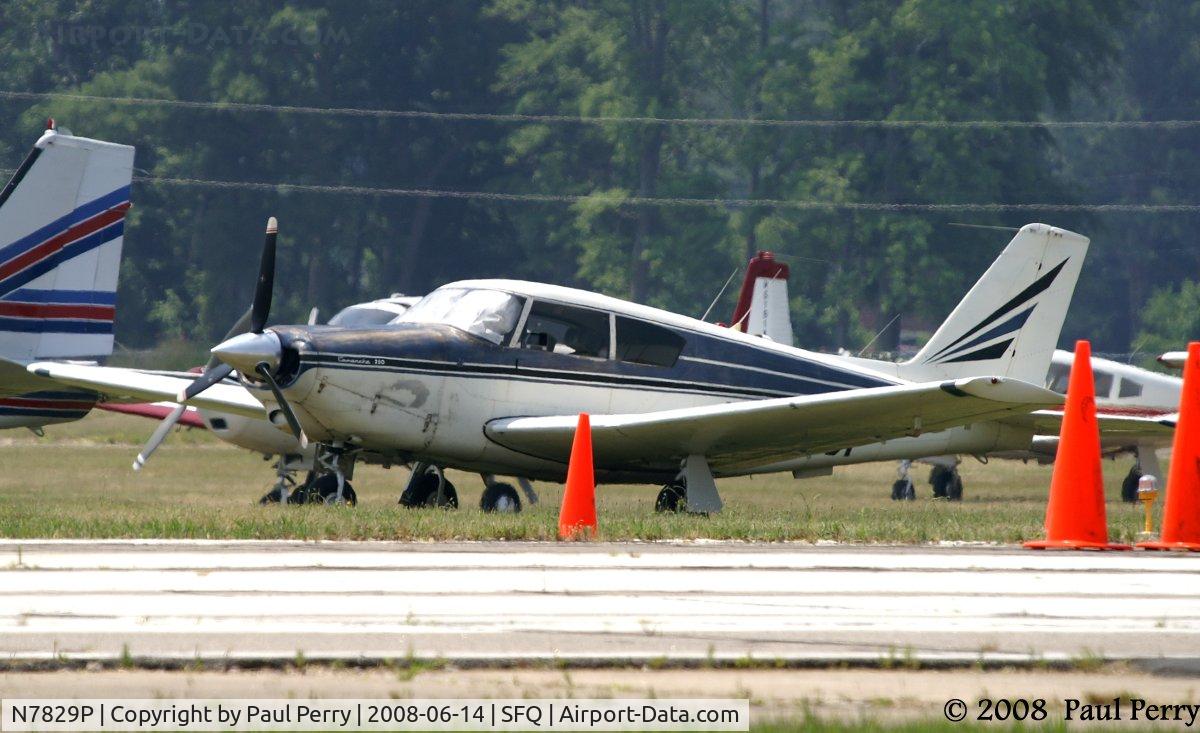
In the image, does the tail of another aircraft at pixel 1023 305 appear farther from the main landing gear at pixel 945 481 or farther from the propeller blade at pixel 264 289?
the propeller blade at pixel 264 289

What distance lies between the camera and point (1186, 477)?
9.98 metres

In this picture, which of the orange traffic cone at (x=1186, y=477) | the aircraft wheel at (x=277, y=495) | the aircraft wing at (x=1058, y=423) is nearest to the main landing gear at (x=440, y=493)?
the aircraft wheel at (x=277, y=495)

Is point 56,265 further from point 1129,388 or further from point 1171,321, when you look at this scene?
point 1171,321

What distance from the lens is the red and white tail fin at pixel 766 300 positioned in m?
29.2

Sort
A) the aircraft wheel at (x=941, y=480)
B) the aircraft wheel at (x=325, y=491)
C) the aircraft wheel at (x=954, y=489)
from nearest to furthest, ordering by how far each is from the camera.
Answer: the aircraft wheel at (x=325, y=491) < the aircraft wheel at (x=954, y=489) < the aircraft wheel at (x=941, y=480)

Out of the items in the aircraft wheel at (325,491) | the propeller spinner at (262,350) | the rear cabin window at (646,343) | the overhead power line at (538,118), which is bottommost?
the aircraft wheel at (325,491)

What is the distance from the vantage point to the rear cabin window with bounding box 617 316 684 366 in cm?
1541

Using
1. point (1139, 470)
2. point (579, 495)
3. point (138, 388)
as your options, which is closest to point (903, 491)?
point (1139, 470)

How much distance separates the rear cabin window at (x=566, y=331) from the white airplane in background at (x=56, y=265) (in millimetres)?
5441

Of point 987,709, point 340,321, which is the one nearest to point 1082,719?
point 987,709

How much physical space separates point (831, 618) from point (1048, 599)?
1.26 metres

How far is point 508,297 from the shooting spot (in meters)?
15.0

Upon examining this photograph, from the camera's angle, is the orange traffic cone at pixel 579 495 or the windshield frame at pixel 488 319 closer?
the orange traffic cone at pixel 579 495

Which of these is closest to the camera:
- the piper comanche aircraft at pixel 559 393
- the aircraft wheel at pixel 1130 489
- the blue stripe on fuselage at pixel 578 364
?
the piper comanche aircraft at pixel 559 393
